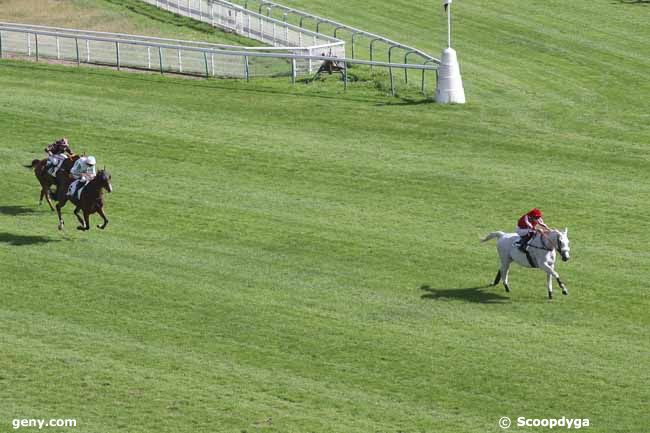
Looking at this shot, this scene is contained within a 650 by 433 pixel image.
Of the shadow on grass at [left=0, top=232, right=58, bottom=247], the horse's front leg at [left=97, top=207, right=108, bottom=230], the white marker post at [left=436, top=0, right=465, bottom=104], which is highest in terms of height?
the white marker post at [left=436, top=0, right=465, bottom=104]

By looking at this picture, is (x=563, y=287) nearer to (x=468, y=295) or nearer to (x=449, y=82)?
(x=468, y=295)

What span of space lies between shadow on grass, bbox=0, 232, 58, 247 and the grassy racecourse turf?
6cm

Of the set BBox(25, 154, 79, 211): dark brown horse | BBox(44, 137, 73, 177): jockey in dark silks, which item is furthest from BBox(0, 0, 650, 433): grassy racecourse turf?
BBox(44, 137, 73, 177): jockey in dark silks

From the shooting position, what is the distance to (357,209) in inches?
1114

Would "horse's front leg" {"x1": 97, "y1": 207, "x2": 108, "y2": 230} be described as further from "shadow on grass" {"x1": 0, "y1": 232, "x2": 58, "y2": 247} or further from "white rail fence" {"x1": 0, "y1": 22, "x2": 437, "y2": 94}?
"white rail fence" {"x1": 0, "y1": 22, "x2": 437, "y2": 94}

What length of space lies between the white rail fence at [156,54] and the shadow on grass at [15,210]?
557 inches

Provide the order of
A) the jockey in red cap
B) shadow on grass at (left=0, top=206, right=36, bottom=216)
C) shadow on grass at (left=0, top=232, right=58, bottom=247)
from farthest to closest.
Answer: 1. shadow on grass at (left=0, top=206, right=36, bottom=216)
2. shadow on grass at (left=0, top=232, right=58, bottom=247)
3. the jockey in red cap

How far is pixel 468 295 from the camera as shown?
898 inches

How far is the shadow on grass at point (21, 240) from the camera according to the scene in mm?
26062

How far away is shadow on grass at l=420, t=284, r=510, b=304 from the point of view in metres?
22.5

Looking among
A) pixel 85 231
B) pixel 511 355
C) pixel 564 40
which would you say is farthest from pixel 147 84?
pixel 511 355

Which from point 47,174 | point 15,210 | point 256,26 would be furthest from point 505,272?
point 256,26

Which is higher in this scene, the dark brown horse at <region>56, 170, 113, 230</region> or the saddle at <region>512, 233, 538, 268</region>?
the dark brown horse at <region>56, 170, 113, 230</region>

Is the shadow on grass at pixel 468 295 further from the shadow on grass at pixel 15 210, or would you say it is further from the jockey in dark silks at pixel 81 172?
the shadow on grass at pixel 15 210
